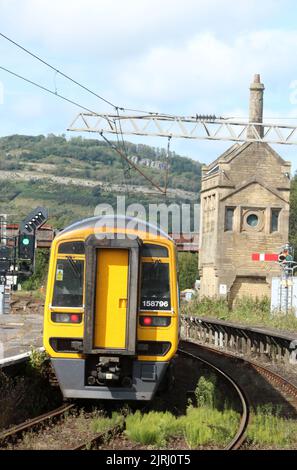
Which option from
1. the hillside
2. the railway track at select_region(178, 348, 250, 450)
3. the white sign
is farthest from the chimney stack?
the railway track at select_region(178, 348, 250, 450)

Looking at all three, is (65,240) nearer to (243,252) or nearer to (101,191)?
(243,252)

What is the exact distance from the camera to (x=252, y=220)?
172 ft

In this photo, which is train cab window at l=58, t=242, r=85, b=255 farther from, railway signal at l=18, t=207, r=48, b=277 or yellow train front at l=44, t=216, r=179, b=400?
railway signal at l=18, t=207, r=48, b=277

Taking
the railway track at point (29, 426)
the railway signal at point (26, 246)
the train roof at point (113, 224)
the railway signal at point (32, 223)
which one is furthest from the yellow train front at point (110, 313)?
the railway signal at point (32, 223)

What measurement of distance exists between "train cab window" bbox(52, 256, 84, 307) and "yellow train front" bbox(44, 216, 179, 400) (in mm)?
15

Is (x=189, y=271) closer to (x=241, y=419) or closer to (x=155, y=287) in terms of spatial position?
(x=241, y=419)

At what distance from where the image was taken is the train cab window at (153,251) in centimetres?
1262

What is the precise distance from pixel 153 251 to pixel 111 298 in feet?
3.22

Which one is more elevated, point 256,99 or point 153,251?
point 256,99

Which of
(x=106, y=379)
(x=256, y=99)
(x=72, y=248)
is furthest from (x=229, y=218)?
(x=106, y=379)

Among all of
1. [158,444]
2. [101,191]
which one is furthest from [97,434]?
[101,191]

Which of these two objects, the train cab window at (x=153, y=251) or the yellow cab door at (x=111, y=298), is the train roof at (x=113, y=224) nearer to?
the train cab window at (x=153, y=251)

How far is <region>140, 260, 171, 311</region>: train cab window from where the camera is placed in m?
12.5
